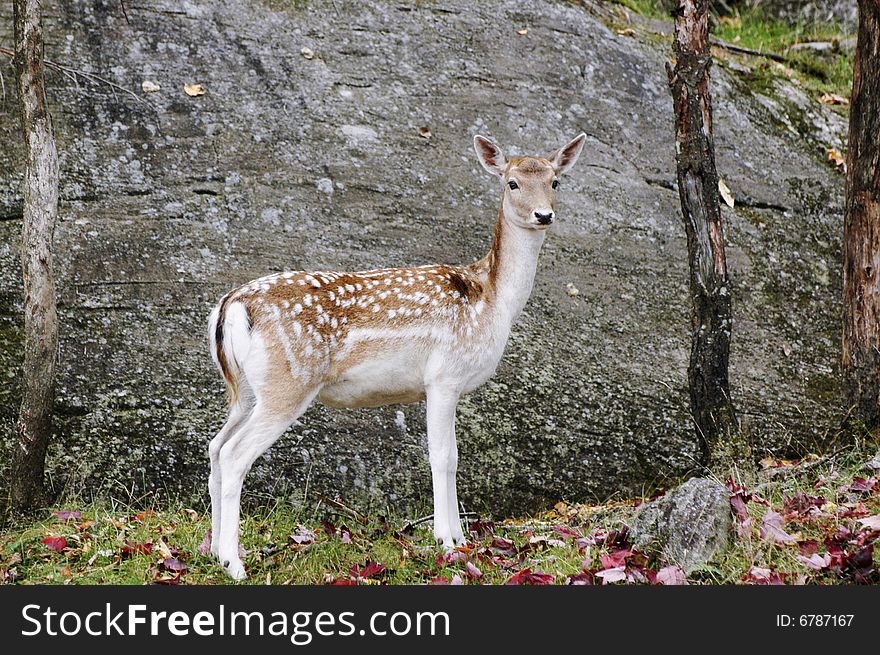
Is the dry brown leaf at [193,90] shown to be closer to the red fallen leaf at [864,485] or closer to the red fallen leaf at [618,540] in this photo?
the red fallen leaf at [618,540]

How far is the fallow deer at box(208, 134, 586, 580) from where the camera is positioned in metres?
6.16

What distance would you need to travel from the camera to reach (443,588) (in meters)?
5.29

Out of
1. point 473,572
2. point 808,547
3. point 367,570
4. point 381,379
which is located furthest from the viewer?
point 381,379

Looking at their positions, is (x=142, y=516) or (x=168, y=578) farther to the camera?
(x=142, y=516)

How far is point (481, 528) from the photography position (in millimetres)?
7176

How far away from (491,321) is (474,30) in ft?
20.1

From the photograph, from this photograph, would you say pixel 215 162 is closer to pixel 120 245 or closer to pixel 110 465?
pixel 120 245

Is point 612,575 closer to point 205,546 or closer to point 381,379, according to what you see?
point 381,379

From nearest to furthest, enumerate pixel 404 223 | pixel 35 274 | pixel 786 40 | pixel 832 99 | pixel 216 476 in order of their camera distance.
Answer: pixel 216 476 < pixel 35 274 < pixel 404 223 < pixel 832 99 < pixel 786 40

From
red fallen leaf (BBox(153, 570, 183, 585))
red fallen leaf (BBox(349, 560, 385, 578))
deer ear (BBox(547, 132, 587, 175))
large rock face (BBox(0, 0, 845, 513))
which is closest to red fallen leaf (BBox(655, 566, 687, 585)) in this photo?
red fallen leaf (BBox(349, 560, 385, 578))

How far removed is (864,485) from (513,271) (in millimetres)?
2476

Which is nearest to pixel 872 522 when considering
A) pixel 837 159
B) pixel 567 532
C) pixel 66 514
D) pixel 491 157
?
pixel 567 532

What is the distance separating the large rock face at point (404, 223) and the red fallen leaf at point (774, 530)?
2279mm

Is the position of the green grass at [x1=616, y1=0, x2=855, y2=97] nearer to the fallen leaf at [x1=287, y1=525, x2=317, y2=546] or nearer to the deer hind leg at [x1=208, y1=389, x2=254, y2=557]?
the fallen leaf at [x1=287, y1=525, x2=317, y2=546]
